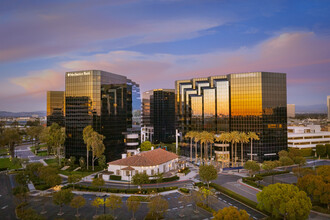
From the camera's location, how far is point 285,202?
4681cm

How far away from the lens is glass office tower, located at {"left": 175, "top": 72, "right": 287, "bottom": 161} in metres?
122

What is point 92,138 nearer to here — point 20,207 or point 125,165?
point 125,165

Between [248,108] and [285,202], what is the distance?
273 feet

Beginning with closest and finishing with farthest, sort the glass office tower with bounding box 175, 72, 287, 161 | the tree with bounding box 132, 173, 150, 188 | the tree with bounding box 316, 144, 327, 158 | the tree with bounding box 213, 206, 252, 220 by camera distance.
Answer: the tree with bounding box 213, 206, 252, 220 < the tree with bounding box 132, 173, 150, 188 < the glass office tower with bounding box 175, 72, 287, 161 < the tree with bounding box 316, 144, 327, 158

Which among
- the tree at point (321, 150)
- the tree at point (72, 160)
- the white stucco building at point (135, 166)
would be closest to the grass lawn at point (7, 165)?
the tree at point (72, 160)

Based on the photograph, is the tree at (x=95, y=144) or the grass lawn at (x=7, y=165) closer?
the tree at (x=95, y=144)

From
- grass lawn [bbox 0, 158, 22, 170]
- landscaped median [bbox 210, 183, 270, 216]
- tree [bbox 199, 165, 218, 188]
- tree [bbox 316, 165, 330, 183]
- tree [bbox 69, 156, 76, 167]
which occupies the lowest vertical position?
grass lawn [bbox 0, 158, 22, 170]

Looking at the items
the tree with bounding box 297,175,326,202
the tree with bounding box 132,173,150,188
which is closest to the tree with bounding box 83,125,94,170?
the tree with bounding box 132,173,150,188

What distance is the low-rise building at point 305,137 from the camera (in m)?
134

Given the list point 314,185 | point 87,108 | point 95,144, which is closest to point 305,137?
point 314,185

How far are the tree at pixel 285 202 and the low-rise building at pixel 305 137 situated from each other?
93.5 metres

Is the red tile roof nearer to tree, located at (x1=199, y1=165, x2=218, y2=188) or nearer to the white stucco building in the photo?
the white stucco building

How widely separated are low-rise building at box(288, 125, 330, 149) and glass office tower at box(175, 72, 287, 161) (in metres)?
12.3

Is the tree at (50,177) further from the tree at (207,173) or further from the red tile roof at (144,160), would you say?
the tree at (207,173)
